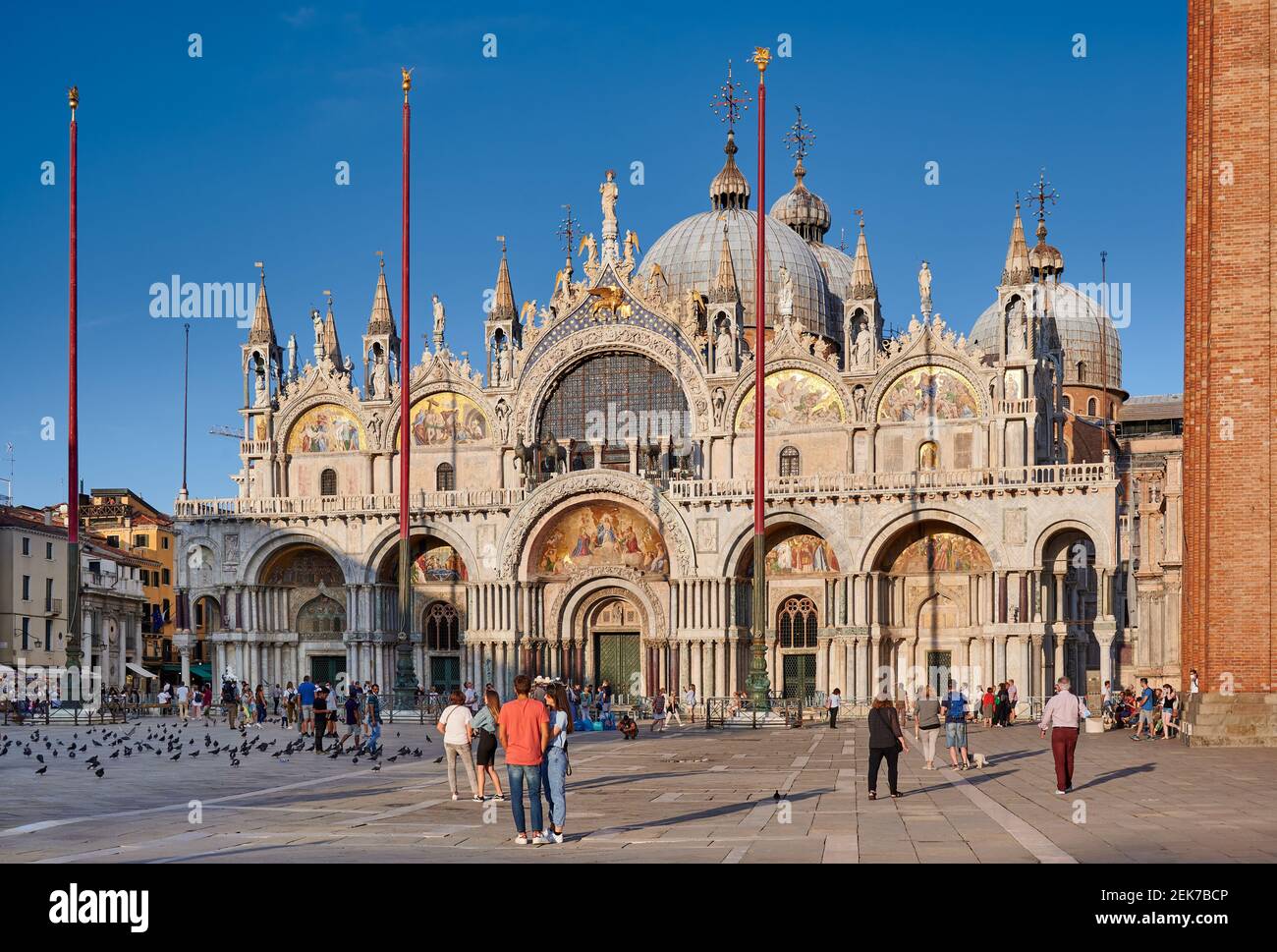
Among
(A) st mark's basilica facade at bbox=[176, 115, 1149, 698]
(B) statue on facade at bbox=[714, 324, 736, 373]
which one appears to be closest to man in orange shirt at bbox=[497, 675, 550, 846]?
(A) st mark's basilica facade at bbox=[176, 115, 1149, 698]

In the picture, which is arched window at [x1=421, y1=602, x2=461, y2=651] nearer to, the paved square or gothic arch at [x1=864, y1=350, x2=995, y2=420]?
gothic arch at [x1=864, y1=350, x2=995, y2=420]

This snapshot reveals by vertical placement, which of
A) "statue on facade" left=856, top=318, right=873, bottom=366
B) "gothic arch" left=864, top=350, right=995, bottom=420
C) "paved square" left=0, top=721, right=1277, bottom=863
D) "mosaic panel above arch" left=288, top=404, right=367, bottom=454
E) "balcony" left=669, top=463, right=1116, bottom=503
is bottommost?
"paved square" left=0, top=721, right=1277, bottom=863

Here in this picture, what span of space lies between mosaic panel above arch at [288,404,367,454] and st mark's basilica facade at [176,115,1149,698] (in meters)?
0.09

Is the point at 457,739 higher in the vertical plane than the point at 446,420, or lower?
lower

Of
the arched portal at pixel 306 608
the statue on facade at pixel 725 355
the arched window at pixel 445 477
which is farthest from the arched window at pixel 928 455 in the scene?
the arched portal at pixel 306 608

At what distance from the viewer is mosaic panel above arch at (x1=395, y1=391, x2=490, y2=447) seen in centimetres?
6669

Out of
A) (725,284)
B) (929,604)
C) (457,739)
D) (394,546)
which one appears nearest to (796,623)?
(929,604)

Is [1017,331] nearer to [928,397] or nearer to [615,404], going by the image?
[928,397]

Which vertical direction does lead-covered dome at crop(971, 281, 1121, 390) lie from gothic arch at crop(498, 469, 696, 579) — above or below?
above

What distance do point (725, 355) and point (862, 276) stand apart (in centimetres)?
625

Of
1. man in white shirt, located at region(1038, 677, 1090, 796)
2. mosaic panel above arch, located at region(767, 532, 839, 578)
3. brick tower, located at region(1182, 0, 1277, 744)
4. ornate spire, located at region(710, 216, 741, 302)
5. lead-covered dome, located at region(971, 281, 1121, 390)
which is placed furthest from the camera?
lead-covered dome, located at region(971, 281, 1121, 390)

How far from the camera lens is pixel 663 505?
201 ft
